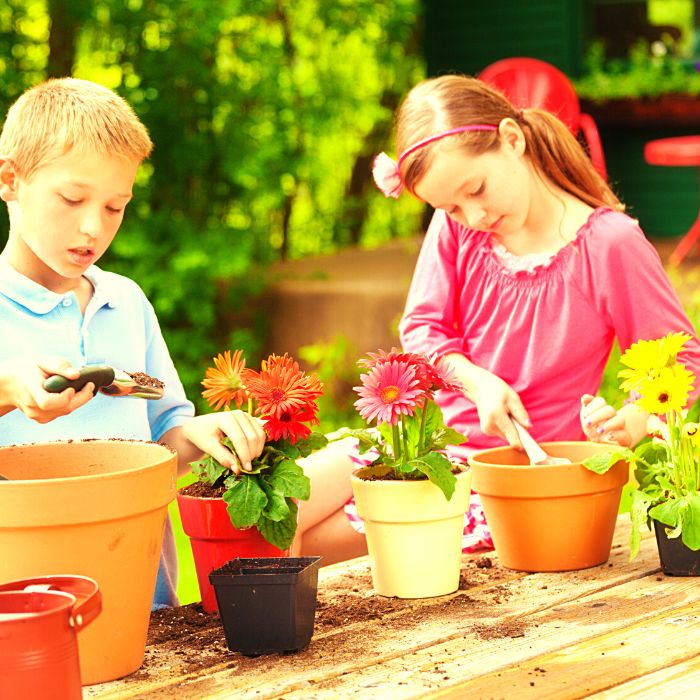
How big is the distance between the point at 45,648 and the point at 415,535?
70 cm

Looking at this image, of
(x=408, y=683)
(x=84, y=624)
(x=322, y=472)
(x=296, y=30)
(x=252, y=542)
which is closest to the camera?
(x=84, y=624)

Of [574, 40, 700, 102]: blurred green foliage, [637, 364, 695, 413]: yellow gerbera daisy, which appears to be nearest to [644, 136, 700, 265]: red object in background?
[574, 40, 700, 102]: blurred green foliage

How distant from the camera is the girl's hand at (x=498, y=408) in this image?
2.21 m

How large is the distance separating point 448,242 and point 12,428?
42.0 inches

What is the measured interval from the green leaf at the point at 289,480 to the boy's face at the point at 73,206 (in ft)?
1.31

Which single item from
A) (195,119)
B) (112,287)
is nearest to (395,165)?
(112,287)

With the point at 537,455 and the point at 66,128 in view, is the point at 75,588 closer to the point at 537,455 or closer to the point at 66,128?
the point at 66,128

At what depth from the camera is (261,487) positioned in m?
1.75

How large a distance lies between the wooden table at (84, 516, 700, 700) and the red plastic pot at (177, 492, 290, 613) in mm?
104

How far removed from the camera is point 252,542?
1769 millimetres

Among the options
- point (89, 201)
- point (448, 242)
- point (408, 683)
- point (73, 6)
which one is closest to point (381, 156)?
point (448, 242)

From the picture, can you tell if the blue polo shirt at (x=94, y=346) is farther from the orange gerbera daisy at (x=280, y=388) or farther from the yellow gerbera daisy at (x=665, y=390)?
the yellow gerbera daisy at (x=665, y=390)

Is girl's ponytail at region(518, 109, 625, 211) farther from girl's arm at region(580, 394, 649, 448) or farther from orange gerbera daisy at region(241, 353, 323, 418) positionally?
orange gerbera daisy at region(241, 353, 323, 418)

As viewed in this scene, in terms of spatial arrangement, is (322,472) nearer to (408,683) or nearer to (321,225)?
(408,683)
